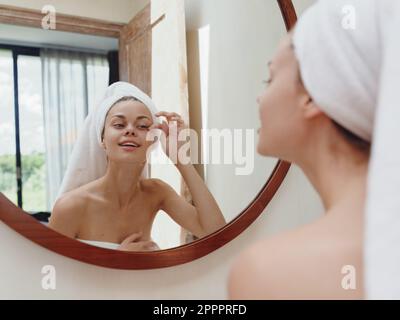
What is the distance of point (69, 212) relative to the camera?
2.93 feet

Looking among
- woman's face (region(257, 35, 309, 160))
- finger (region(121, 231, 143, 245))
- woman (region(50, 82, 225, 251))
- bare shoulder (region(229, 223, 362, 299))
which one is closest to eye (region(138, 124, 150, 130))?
woman (region(50, 82, 225, 251))

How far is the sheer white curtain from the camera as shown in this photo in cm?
87

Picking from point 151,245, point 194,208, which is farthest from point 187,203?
point 151,245

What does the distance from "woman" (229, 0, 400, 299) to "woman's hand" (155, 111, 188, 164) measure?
1.31 ft

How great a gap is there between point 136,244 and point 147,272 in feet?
0.24

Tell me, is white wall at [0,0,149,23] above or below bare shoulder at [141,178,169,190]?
above

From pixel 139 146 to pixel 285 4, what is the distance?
0.56m

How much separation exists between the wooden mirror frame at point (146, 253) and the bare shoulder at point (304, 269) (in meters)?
0.45

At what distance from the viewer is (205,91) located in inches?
41.9

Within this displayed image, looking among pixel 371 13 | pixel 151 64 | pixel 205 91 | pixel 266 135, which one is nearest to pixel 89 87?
pixel 151 64

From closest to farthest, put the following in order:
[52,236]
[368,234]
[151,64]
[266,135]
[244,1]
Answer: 1. [368,234]
2. [266,135]
3. [52,236]
4. [151,64]
5. [244,1]

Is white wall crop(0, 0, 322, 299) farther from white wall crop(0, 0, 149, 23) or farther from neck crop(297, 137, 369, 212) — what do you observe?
neck crop(297, 137, 369, 212)

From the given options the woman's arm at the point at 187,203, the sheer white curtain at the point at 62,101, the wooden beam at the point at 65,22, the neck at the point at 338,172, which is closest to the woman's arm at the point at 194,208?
the woman's arm at the point at 187,203
